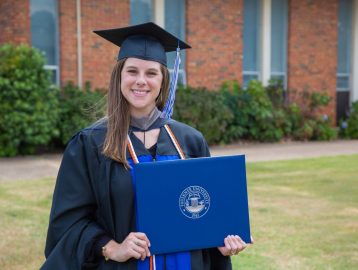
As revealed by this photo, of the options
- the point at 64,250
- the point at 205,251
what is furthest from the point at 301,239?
the point at 64,250

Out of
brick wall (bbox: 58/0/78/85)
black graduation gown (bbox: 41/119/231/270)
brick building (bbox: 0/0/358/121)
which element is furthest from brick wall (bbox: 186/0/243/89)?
black graduation gown (bbox: 41/119/231/270)

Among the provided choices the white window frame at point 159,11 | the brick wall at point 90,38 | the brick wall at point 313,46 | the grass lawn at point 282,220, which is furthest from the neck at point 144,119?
the brick wall at point 313,46

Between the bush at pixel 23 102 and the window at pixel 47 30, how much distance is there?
1.44 metres

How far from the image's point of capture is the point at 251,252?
468 centimetres

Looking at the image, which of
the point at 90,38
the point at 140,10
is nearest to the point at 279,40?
the point at 140,10

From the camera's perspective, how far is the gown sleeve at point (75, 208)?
2.07 m

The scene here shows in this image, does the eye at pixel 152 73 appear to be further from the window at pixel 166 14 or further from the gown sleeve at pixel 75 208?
the window at pixel 166 14

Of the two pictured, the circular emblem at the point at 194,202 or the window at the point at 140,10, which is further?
the window at the point at 140,10

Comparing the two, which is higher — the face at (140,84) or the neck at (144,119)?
the face at (140,84)

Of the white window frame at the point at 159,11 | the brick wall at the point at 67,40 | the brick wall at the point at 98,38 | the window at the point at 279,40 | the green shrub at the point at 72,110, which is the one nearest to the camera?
the green shrub at the point at 72,110

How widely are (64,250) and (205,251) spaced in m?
0.58

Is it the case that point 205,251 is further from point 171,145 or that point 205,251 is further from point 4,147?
point 4,147

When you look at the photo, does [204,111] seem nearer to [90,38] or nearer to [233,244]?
[90,38]

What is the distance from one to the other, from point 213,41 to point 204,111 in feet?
7.81
